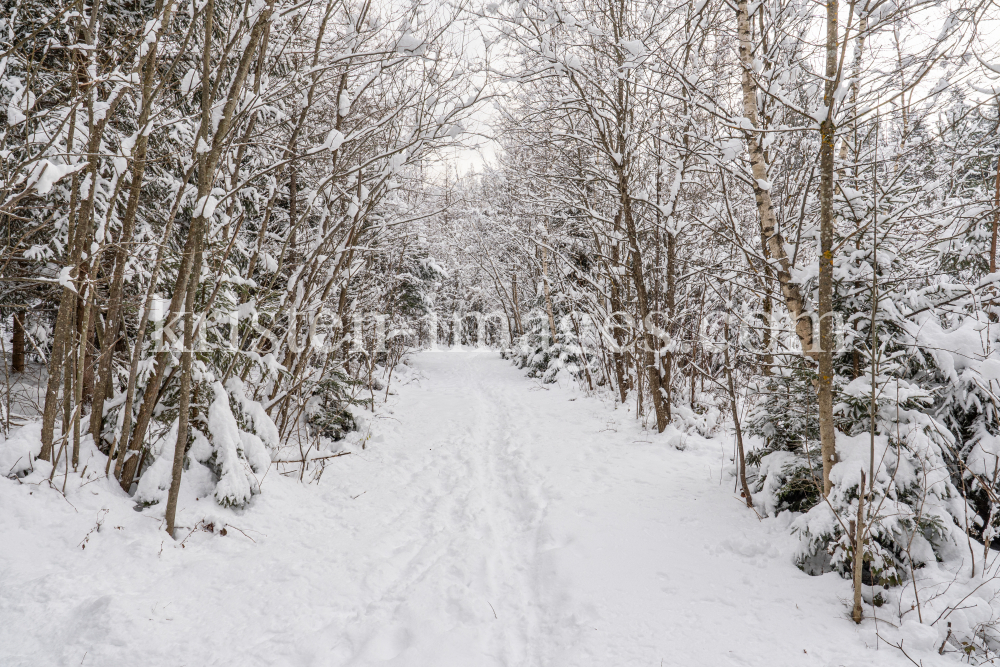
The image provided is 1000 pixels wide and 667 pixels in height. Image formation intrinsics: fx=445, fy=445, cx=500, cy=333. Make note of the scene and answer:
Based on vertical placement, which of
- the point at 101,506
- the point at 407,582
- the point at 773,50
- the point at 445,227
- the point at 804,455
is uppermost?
the point at 445,227

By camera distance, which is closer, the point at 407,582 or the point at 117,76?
the point at 117,76

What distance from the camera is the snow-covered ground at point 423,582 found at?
82.0 inches

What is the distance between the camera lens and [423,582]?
108 inches

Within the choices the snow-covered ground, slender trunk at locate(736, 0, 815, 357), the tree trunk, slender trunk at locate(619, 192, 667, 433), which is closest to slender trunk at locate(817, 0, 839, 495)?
the tree trunk

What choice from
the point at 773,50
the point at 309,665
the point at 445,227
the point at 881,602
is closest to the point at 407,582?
the point at 309,665

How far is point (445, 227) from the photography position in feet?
67.2

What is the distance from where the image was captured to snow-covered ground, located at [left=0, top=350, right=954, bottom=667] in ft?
6.83

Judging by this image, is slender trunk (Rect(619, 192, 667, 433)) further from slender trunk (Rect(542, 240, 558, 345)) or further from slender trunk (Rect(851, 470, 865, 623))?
slender trunk (Rect(542, 240, 558, 345))

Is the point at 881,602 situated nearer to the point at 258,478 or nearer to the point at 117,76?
the point at 258,478

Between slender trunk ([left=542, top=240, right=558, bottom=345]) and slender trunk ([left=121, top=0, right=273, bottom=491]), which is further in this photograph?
slender trunk ([left=542, top=240, right=558, bottom=345])

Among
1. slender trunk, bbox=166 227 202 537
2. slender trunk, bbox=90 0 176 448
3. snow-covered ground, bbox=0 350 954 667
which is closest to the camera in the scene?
snow-covered ground, bbox=0 350 954 667

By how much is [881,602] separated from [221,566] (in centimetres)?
370

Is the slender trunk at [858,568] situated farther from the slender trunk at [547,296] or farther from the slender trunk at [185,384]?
the slender trunk at [547,296]

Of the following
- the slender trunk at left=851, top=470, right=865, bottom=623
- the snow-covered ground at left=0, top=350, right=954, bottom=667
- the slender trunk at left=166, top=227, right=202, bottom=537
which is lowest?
the snow-covered ground at left=0, top=350, right=954, bottom=667
